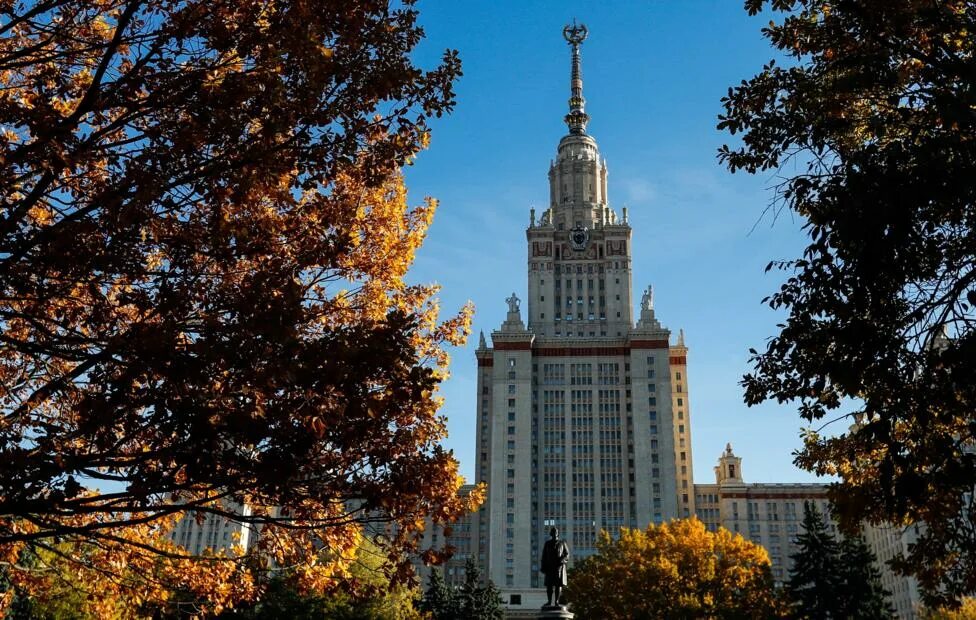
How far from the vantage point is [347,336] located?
788 centimetres

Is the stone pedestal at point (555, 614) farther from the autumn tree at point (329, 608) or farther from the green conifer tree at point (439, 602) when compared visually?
the green conifer tree at point (439, 602)

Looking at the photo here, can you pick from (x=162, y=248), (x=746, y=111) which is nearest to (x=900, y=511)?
(x=746, y=111)

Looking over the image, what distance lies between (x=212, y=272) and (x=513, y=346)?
98997 millimetres

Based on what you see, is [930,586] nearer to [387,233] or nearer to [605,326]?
[387,233]

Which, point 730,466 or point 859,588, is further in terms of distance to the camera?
point 730,466

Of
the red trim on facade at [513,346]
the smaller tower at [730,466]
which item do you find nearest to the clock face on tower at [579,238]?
the red trim on facade at [513,346]

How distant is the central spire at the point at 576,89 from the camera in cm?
12394

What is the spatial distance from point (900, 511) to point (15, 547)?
11.9 meters

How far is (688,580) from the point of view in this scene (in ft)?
149

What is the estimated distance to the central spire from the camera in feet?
407

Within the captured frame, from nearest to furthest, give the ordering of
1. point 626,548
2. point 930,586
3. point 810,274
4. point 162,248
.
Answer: point 162,248, point 810,274, point 930,586, point 626,548

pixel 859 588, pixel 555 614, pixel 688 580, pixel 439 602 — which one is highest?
pixel 688 580

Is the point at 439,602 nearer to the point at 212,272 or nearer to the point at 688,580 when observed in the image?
the point at 688,580

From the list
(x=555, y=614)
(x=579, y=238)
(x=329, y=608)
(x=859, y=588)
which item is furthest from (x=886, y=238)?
(x=579, y=238)
